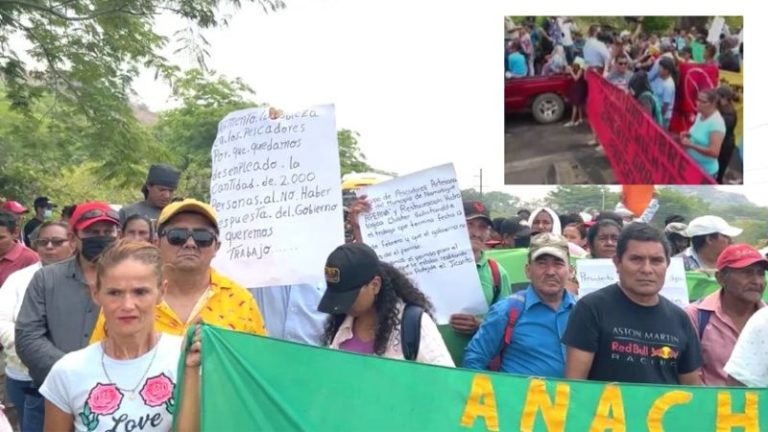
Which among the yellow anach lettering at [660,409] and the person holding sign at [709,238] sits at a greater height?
the person holding sign at [709,238]

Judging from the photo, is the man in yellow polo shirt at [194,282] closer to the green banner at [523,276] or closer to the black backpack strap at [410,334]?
the black backpack strap at [410,334]

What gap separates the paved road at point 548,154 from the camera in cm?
2172

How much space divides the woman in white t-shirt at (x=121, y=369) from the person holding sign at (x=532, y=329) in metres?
1.78

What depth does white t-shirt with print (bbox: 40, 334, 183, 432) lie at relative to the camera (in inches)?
122

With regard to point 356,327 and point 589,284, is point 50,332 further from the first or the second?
point 589,284

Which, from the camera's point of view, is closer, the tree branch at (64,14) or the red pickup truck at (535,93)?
the tree branch at (64,14)

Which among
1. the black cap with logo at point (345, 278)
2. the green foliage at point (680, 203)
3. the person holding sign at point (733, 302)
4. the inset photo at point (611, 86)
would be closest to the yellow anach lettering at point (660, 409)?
the person holding sign at point (733, 302)

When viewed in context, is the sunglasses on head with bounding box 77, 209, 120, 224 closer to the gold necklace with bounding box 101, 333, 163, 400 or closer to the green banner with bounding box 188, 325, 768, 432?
the green banner with bounding box 188, 325, 768, 432

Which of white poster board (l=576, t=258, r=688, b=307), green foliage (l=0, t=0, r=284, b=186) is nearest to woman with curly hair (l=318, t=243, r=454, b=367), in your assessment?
white poster board (l=576, t=258, r=688, b=307)

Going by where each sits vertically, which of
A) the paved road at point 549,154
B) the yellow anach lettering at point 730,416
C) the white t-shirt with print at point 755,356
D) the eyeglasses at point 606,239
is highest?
the paved road at point 549,154

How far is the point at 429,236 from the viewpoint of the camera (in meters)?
5.22

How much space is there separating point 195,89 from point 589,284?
23796mm

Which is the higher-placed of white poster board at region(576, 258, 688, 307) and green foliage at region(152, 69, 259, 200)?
green foliage at region(152, 69, 259, 200)

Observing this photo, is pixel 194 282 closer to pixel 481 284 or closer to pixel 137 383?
pixel 137 383
